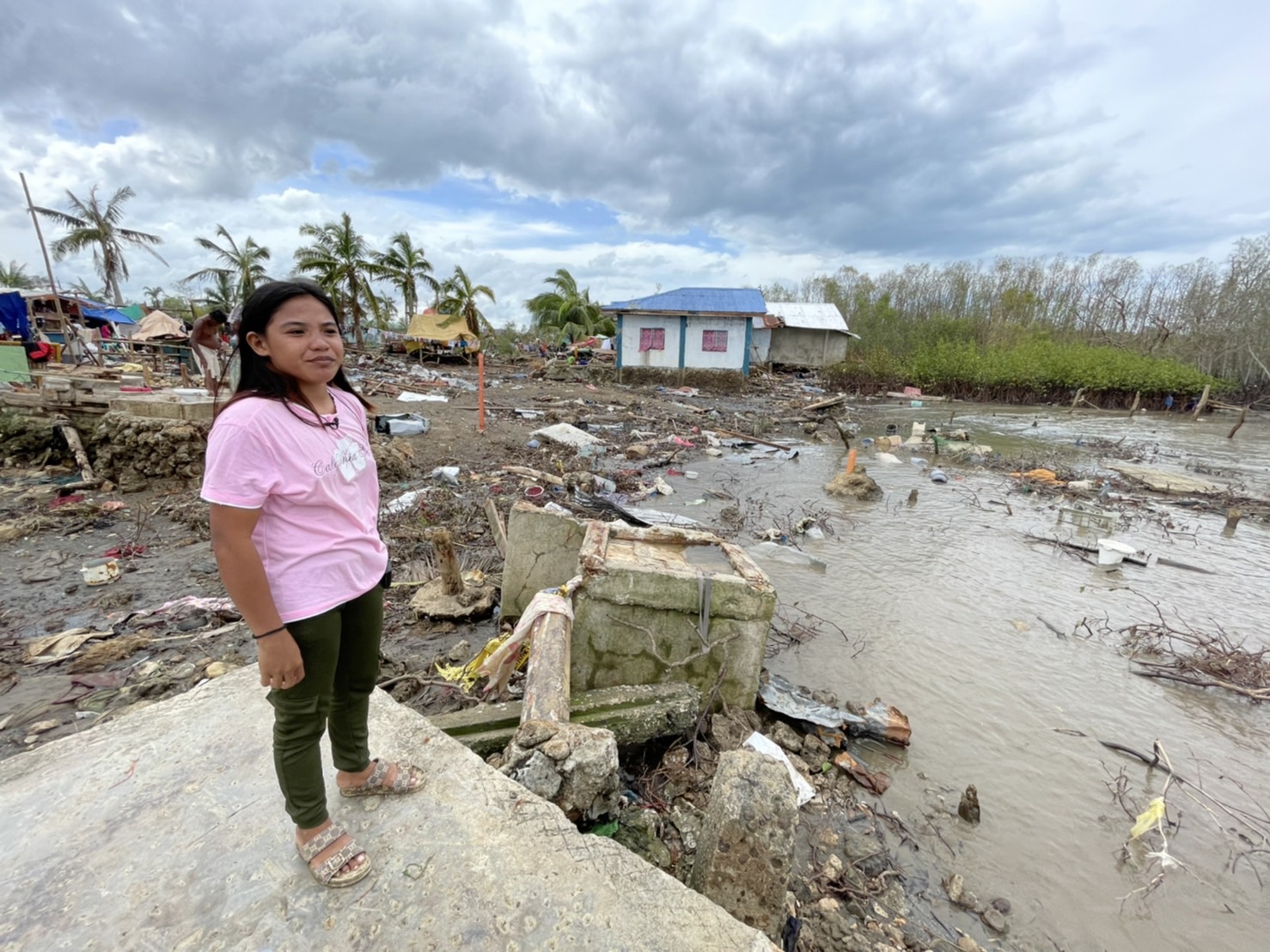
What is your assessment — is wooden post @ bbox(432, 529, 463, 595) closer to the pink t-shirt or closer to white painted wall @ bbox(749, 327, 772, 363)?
the pink t-shirt

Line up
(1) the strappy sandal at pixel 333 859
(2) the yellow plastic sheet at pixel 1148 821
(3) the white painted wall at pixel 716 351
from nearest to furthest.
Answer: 1. (1) the strappy sandal at pixel 333 859
2. (2) the yellow plastic sheet at pixel 1148 821
3. (3) the white painted wall at pixel 716 351

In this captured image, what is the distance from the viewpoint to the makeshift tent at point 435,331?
81.1ft

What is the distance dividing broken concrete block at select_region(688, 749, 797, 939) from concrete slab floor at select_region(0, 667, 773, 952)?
0.23 metres

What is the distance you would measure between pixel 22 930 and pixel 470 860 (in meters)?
1.10

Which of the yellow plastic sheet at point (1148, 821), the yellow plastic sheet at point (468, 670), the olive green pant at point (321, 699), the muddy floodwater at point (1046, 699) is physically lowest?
the muddy floodwater at point (1046, 699)

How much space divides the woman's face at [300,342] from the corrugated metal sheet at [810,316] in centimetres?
2761

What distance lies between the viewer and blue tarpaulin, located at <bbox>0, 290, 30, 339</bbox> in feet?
48.4

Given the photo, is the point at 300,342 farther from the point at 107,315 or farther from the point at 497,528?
the point at 107,315

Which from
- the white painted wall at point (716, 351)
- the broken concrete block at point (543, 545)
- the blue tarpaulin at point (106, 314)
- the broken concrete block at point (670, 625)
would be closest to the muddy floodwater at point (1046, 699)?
the broken concrete block at point (670, 625)

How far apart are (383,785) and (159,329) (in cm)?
2393

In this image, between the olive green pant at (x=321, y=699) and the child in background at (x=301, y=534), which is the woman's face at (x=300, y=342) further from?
the olive green pant at (x=321, y=699)

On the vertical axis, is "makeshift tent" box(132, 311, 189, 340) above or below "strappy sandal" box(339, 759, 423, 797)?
above


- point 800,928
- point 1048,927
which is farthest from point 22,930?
point 1048,927

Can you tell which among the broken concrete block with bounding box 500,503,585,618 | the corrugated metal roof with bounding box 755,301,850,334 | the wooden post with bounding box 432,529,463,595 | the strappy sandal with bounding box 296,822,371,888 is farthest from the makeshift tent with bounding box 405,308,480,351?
the strappy sandal with bounding box 296,822,371,888
